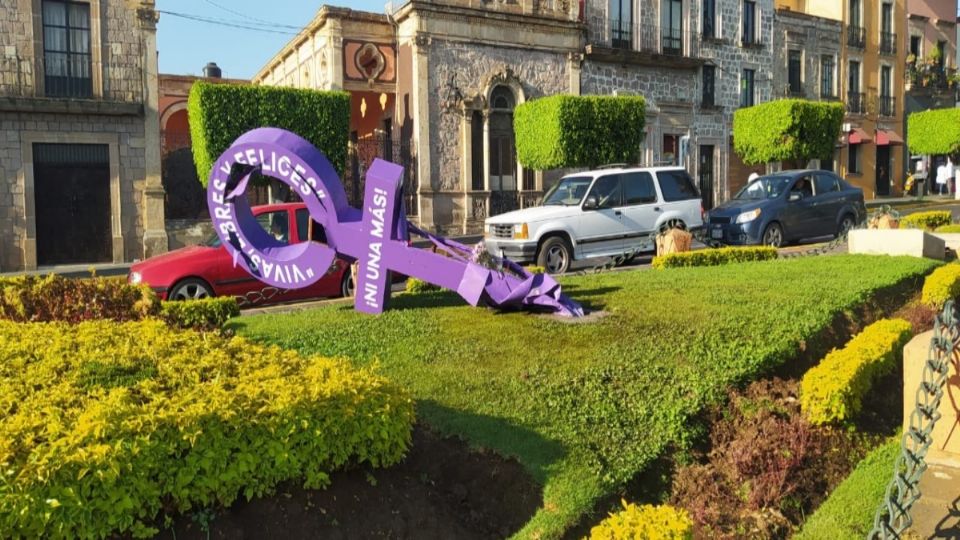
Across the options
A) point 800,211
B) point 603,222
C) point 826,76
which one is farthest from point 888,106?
point 603,222

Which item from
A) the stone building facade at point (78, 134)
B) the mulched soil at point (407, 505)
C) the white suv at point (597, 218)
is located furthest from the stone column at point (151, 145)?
the mulched soil at point (407, 505)

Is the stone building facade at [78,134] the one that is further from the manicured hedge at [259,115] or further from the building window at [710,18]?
the building window at [710,18]

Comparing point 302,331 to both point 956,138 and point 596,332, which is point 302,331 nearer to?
point 596,332

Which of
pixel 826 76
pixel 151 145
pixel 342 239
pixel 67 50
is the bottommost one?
pixel 342 239

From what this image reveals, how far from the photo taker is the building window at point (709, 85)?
32.0 m

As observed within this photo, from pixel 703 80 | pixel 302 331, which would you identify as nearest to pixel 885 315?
pixel 302 331

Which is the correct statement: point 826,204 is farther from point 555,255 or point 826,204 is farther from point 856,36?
point 856,36

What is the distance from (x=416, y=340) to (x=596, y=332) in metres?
1.72

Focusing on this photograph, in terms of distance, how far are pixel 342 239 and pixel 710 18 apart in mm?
28090

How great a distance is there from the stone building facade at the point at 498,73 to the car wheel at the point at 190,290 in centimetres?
1362

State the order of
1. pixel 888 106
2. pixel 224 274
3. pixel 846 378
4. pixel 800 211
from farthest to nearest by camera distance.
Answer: pixel 888 106 < pixel 800 211 < pixel 224 274 < pixel 846 378

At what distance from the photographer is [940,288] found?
30.6 feet

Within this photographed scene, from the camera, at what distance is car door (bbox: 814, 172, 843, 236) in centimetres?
1759

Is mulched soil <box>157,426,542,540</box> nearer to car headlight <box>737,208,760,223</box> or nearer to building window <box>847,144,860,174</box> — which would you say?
car headlight <box>737,208,760,223</box>
